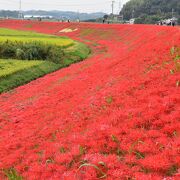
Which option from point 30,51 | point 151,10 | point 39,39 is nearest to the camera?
point 30,51

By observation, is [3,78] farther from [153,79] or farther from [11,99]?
[153,79]

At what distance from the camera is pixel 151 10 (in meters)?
121

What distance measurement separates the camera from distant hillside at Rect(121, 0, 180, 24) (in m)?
106

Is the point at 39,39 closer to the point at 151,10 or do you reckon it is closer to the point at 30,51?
the point at 30,51

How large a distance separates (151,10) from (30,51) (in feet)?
289

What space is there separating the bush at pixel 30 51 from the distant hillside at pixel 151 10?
64852 mm

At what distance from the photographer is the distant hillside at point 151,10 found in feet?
347

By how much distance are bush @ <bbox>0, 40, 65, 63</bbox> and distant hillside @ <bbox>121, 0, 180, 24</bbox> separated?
64852 mm

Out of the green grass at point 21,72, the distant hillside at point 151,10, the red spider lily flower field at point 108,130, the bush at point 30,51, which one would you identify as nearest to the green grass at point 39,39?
the bush at point 30,51

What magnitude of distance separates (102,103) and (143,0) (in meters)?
133

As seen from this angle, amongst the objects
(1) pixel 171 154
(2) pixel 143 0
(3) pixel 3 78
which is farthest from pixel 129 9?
(1) pixel 171 154

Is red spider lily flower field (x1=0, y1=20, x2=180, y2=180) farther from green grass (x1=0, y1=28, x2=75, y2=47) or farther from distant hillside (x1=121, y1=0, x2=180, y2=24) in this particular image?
distant hillside (x1=121, y1=0, x2=180, y2=24)

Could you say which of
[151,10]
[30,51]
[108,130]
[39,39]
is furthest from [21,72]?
[151,10]

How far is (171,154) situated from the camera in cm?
884
